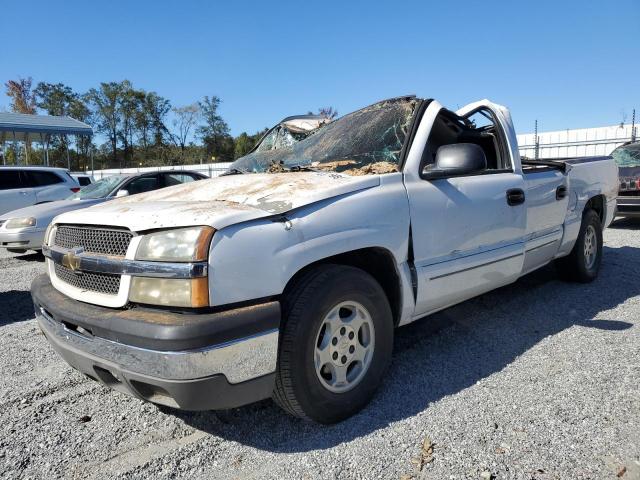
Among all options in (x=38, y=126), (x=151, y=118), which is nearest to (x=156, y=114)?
(x=151, y=118)

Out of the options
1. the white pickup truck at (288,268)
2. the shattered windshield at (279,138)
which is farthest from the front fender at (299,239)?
the shattered windshield at (279,138)

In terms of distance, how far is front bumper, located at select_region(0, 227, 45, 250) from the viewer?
7.47 metres

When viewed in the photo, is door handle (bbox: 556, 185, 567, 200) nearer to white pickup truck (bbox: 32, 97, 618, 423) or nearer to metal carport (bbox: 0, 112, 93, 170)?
white pickup truck (bbox: 32, 97, 618, 423)

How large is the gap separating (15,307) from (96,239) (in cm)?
346

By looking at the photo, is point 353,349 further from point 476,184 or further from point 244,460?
point 476,184

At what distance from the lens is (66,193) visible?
11.1 meters

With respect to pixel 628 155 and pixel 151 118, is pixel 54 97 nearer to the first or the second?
pixel 151 118

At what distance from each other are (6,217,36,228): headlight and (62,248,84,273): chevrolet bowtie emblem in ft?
20.1

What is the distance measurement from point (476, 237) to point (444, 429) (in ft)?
4.44

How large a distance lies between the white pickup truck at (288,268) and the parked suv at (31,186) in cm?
898

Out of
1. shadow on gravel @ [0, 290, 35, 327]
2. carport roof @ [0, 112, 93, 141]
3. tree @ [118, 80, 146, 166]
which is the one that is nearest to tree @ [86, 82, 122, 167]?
tree @ [118, 80, 146, 166]

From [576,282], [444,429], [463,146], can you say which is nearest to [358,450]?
[444,429]

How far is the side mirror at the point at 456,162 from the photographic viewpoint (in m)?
2.89

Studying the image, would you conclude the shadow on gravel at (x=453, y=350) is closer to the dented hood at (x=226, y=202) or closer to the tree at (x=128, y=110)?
the dented hood at (x=226, y=202)
